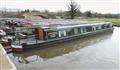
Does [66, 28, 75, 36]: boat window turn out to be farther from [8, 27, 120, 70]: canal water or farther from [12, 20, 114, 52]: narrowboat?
[8, 27, 120, 70]: canal water

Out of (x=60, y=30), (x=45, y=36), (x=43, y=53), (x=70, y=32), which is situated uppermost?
(x=60, y=30)

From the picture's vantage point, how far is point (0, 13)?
3812 cm

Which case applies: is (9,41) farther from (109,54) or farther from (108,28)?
(108,28)

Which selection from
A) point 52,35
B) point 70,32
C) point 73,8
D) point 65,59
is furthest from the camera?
point 73,8

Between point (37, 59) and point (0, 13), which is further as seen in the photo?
point (0, 13)

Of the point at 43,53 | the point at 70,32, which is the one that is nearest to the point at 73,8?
the point at 70,32

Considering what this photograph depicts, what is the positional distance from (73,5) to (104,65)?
83.6 feet

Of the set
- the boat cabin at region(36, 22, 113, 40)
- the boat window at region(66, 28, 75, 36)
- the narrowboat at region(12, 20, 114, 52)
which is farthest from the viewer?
the boat window at region(66, 28, 75, 36)

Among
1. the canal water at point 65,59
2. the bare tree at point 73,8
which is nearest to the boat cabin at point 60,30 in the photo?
the canal water at point 65,59

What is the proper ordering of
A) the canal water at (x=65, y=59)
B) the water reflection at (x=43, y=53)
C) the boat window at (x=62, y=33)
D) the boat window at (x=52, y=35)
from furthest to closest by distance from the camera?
the boat window at (x=62, y=33)
the boat window at (x=52, y=35)
the water reflection at (x=43, y=53)
the canal water at (x=65, y=59)

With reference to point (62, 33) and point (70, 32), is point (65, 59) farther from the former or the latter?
point (70, 32)

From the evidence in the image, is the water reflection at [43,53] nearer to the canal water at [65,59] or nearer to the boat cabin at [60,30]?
the canal water at [65,59]

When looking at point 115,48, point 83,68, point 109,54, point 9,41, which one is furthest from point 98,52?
point 9,41

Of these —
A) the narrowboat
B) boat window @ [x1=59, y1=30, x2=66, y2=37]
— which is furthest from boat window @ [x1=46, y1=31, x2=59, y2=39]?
boat window @ [x1=59, y1=30, x2=66, y2=37]
